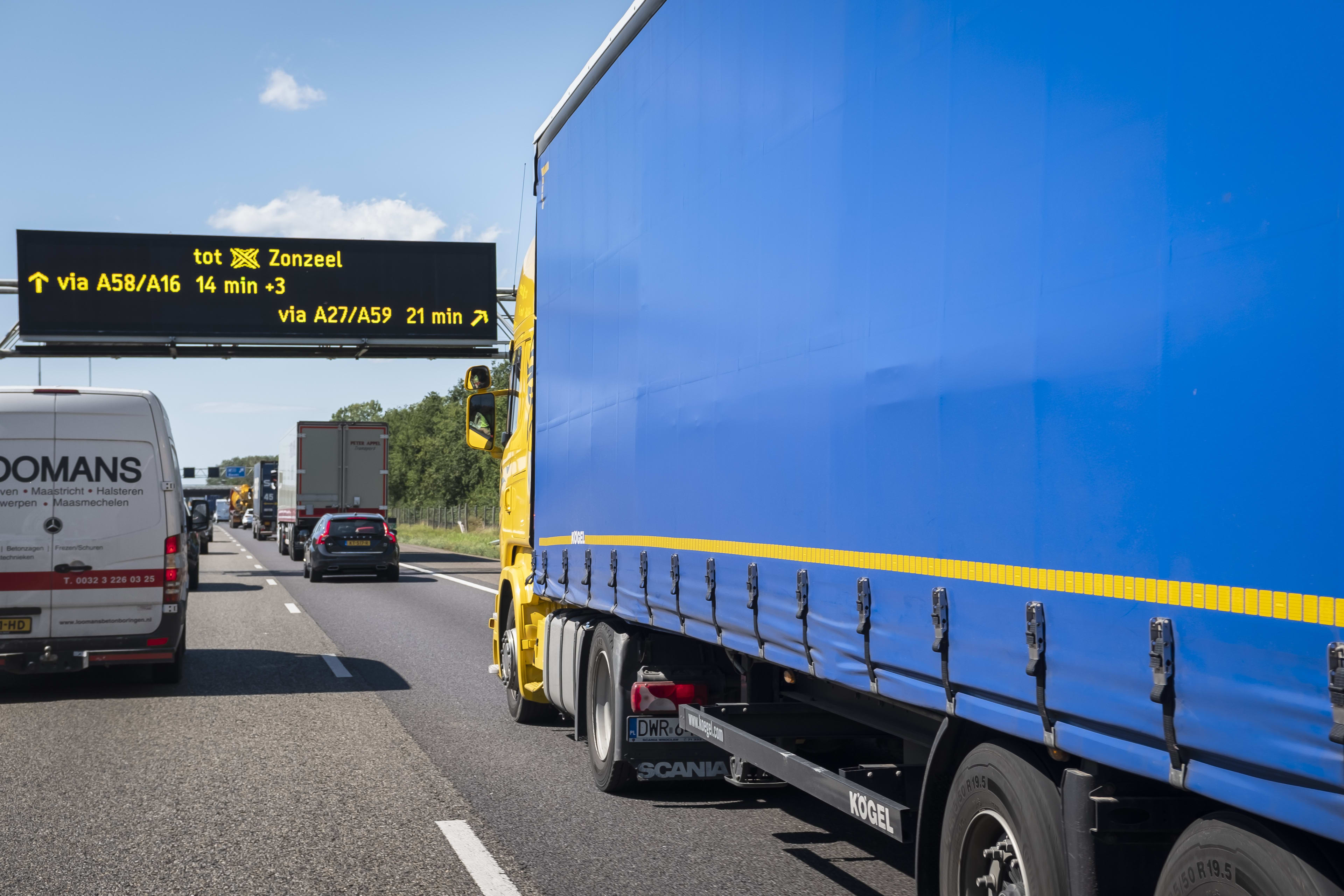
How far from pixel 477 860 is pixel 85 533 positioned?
6.89 metres

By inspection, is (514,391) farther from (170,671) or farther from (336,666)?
(336,666)

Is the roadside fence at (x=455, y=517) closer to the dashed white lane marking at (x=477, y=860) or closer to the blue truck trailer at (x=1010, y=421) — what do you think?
the dashed white lane marking at (x=477, y=860)

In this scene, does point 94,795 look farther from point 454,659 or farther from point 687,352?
point 454,659

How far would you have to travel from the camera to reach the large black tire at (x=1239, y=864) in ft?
8.19

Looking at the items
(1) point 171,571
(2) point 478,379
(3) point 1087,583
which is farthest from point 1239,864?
(1) point 171,571

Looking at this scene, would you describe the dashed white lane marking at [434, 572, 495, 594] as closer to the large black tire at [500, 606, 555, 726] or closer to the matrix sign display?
the matrix sign display

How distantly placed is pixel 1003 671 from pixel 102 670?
12.2m

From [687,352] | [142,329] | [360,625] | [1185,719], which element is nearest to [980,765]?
[1185,719]

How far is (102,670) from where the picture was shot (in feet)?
43.9

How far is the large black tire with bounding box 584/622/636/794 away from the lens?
700 centimetres

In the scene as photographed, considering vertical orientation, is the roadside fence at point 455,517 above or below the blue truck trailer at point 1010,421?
below

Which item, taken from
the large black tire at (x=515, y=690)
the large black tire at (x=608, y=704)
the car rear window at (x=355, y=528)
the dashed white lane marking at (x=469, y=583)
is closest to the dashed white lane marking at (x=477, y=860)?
the large black tire at (x=608, y=704)

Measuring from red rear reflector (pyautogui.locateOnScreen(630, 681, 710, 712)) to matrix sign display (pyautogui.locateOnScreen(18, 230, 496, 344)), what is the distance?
23.0 metres

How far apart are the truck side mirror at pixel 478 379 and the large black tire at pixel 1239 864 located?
7.82m
